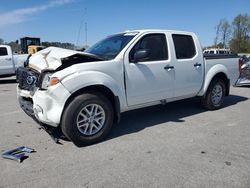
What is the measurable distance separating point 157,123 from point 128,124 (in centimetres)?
60

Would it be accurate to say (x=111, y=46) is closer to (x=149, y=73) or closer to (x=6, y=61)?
(x=149, y=73)

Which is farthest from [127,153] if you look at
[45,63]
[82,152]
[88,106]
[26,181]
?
Result: [45,63]

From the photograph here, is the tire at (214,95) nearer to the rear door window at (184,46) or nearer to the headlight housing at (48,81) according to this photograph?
the rear door window at (184,46)

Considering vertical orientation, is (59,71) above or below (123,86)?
above

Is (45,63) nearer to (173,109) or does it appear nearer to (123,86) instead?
(123,86)

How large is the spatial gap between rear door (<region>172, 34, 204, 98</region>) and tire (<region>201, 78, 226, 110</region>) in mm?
450

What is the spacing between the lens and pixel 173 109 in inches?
277

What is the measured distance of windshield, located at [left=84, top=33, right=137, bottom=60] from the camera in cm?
520

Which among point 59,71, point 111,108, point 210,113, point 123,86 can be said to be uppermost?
point 59,71

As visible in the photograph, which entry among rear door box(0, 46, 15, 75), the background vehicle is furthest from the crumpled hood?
the background vehicle

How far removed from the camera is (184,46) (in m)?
6.16

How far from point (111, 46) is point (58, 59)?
1396 millimetres

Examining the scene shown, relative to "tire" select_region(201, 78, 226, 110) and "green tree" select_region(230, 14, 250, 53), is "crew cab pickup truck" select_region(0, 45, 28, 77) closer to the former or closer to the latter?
"tire" select_region(201, 78, 226, 110)

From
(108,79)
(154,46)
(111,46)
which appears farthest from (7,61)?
(108,79)
